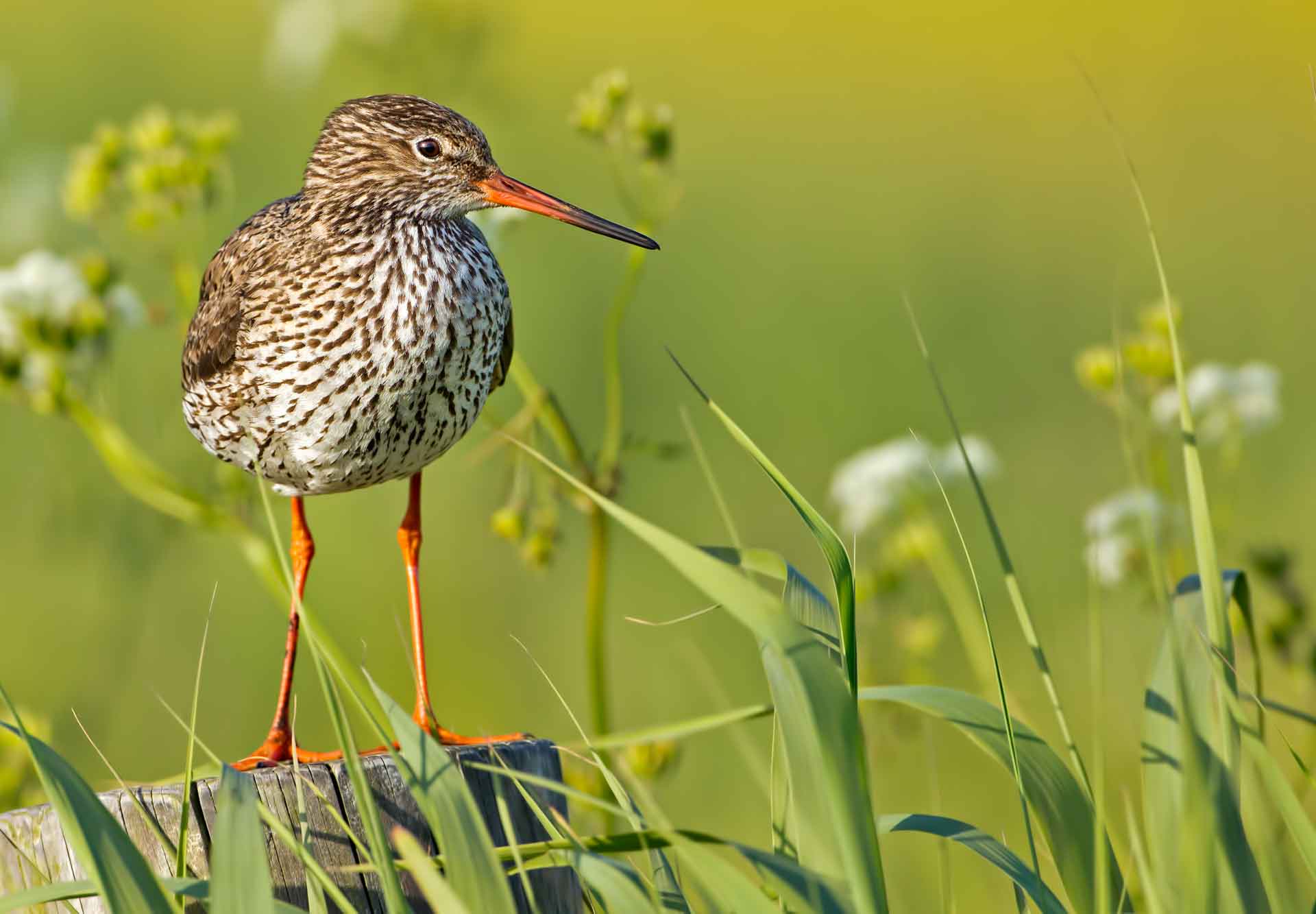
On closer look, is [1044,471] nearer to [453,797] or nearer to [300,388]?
[300,388]

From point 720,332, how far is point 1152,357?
5.43 metres

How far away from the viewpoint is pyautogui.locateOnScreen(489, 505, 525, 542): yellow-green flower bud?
179 inches

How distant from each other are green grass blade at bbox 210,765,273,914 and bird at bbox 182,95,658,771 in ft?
3.85

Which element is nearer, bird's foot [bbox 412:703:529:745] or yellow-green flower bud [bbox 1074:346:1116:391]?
bird's foot [bbox 412:703:529:745]

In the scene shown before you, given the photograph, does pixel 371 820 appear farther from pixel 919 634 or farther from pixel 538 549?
pixel 919 634

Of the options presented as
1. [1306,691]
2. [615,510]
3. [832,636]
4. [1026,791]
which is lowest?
[1306,691]

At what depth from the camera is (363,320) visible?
3613mm

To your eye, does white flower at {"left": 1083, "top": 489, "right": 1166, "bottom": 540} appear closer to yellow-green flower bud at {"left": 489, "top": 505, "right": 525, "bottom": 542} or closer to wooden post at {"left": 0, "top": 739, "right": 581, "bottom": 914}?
yellow-green flower bud at {"left": 489, "top": 505, "right": 525, "bottom": 542}

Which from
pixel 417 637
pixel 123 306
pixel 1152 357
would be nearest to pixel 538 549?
pixel 417 637

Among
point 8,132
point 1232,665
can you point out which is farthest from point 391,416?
point 8,132

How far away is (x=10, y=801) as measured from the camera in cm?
461

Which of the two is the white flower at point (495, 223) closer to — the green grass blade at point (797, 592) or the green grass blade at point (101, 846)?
the green grass blade at point (797, 592)

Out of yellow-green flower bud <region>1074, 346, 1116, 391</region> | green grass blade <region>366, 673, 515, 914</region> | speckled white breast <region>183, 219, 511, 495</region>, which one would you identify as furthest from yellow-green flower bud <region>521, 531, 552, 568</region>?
green grass blade <region>366, 673, 515, 914</region>

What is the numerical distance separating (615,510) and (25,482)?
7.33 metres
